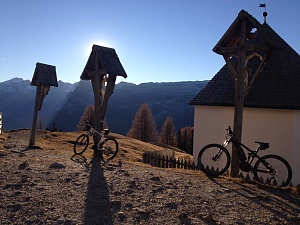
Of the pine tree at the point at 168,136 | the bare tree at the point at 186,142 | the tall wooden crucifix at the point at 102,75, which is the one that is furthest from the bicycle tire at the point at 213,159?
the pine tree at the point at 168,136

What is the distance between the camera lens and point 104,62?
10195mm

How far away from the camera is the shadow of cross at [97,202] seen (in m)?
4.29

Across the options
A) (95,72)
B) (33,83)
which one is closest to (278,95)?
(95,72)

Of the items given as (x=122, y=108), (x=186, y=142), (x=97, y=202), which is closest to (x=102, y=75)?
(x=97, y=202)

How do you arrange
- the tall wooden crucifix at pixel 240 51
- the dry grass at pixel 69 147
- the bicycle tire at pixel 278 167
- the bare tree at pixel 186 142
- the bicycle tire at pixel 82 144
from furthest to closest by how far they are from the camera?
the bare tree at pixel 186 142 < the dry grass at pixel 69 147 < the bicycle tire at pixel 82 144 < the tall wooden crucifix at pixel 240 51 < the bicycle tire at pixel 278 167

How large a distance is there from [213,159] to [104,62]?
17.5 ft

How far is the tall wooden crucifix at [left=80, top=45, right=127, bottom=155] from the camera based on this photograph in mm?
10250

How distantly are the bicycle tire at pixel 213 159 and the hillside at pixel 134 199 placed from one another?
282mm

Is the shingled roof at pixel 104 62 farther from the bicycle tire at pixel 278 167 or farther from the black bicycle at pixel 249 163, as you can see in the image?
the bicycle tire at pixel 278 167

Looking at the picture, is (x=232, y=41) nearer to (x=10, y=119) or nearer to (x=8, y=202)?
(x=8, y=202)

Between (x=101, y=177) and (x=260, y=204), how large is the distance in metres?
3.64

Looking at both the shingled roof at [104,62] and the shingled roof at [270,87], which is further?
the shingled roof at [270,87]

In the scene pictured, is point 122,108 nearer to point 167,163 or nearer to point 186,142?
point 186,142

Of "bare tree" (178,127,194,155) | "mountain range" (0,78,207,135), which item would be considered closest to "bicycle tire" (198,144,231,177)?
"bare tree" (178,127,194,155)
